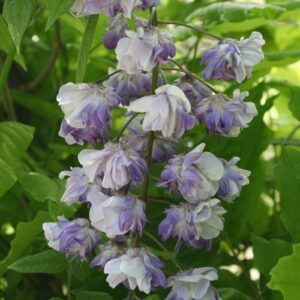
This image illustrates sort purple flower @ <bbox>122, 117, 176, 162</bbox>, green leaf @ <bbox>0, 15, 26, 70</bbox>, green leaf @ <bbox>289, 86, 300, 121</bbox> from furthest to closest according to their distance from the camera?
1. green leaf @ <bbox>289, 86, 300, 121</bbox>
2. green leaf @ <bbox>0, 15, 26, 70</bbox>
3. purple flower @ <bbox>122, 117, 176, 162</bbox>

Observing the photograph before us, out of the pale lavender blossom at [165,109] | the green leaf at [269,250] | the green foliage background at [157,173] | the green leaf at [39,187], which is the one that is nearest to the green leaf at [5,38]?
the green foliage background at [157,173]

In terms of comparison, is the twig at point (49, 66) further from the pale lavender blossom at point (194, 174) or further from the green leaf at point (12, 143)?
the pale lavender blossom at point (194, 174)

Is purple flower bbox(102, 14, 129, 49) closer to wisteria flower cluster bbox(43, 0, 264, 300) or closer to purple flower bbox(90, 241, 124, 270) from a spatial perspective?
wisteria flower cluster bbox(43, 0, 264, 300)

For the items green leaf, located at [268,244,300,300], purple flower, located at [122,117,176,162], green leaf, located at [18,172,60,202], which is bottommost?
green leaf, located at [18,172,60,202]

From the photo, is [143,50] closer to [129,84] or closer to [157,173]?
[129,84]

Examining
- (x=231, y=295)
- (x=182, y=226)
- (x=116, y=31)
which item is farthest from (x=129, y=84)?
(x=231, y=295)

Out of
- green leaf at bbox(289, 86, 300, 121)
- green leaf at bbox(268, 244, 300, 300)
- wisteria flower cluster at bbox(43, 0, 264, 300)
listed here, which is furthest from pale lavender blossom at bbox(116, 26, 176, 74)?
green leaf at bbox(289, 86, 300, 121)
